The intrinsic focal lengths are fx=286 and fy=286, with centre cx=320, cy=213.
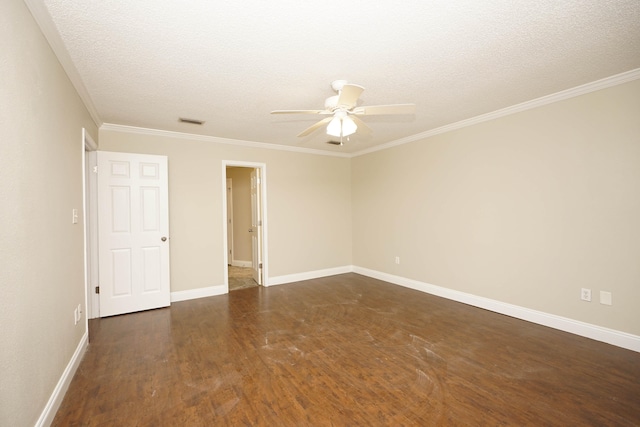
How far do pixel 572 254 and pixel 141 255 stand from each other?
204 inches

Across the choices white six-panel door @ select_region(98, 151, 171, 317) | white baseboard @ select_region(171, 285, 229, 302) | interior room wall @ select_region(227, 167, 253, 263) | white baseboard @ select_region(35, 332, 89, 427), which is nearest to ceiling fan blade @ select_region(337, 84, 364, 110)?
white baseboard @ select_region(35, 332, 89, 427)

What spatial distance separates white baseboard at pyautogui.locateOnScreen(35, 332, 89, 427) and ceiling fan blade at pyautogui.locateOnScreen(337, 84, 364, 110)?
280cm

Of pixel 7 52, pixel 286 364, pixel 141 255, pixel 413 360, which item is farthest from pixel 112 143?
pixel 413 360

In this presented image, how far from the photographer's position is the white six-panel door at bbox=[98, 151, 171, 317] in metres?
3.68

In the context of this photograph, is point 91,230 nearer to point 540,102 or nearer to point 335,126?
point 335,126

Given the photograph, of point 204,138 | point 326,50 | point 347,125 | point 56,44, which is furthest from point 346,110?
point 204,138

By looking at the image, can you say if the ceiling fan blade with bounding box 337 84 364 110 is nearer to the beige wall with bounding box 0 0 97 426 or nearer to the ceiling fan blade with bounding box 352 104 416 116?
the ceiling fan blade with bounding box 352 104 416 116

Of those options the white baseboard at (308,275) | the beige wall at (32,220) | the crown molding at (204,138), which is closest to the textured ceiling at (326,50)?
the beige wall at (32,220)

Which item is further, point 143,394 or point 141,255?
point 141,255

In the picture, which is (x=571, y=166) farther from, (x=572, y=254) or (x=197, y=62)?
(x=197, y=62)

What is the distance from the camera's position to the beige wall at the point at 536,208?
271 centimetres

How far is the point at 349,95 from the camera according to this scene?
84.7 inches

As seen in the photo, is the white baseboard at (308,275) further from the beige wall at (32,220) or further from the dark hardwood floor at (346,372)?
the beige wall at (32,220)

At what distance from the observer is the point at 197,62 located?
7.57 feet
